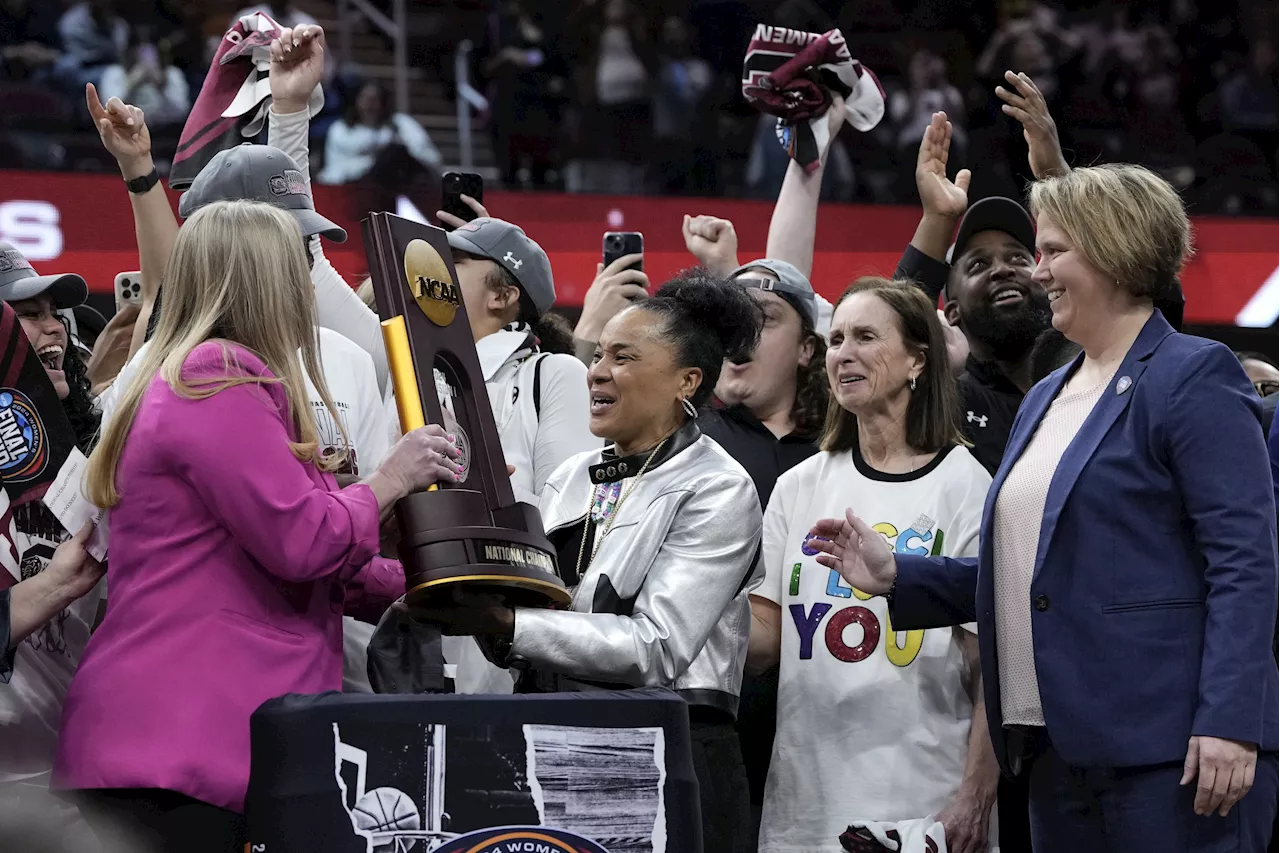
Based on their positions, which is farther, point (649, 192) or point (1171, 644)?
point (649, 192)

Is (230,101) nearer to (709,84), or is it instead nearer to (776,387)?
(776,387)

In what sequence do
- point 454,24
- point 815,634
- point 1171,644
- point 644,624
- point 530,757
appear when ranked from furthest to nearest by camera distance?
point 454,24
point 815,634
point 644,624
point 1171,644
point 530,757

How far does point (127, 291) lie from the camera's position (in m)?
4.22

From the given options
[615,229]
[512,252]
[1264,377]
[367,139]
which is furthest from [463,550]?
[367,139]

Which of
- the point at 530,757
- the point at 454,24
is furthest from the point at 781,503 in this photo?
the point at 454,24

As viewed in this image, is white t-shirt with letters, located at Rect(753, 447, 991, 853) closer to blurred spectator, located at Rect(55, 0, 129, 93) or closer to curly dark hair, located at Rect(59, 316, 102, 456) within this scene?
curly dark hair, located at Rect(59, 316, 102, 456)

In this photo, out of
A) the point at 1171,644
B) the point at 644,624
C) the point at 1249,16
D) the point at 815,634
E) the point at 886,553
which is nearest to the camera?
the point at 1171,644

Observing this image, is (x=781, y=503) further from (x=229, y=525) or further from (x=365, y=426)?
(x=229, y=525)

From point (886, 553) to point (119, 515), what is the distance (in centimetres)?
129

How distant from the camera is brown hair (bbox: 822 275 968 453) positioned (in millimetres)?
3439

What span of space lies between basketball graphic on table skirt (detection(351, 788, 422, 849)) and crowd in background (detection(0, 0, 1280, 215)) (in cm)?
646

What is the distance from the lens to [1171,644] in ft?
8.32

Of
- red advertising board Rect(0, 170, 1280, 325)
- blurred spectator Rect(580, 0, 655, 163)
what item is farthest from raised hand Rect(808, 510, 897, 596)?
blurred spectator Rect(580, 0, 655, 163)

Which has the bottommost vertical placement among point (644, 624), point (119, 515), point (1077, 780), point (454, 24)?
point (1077, 780)
